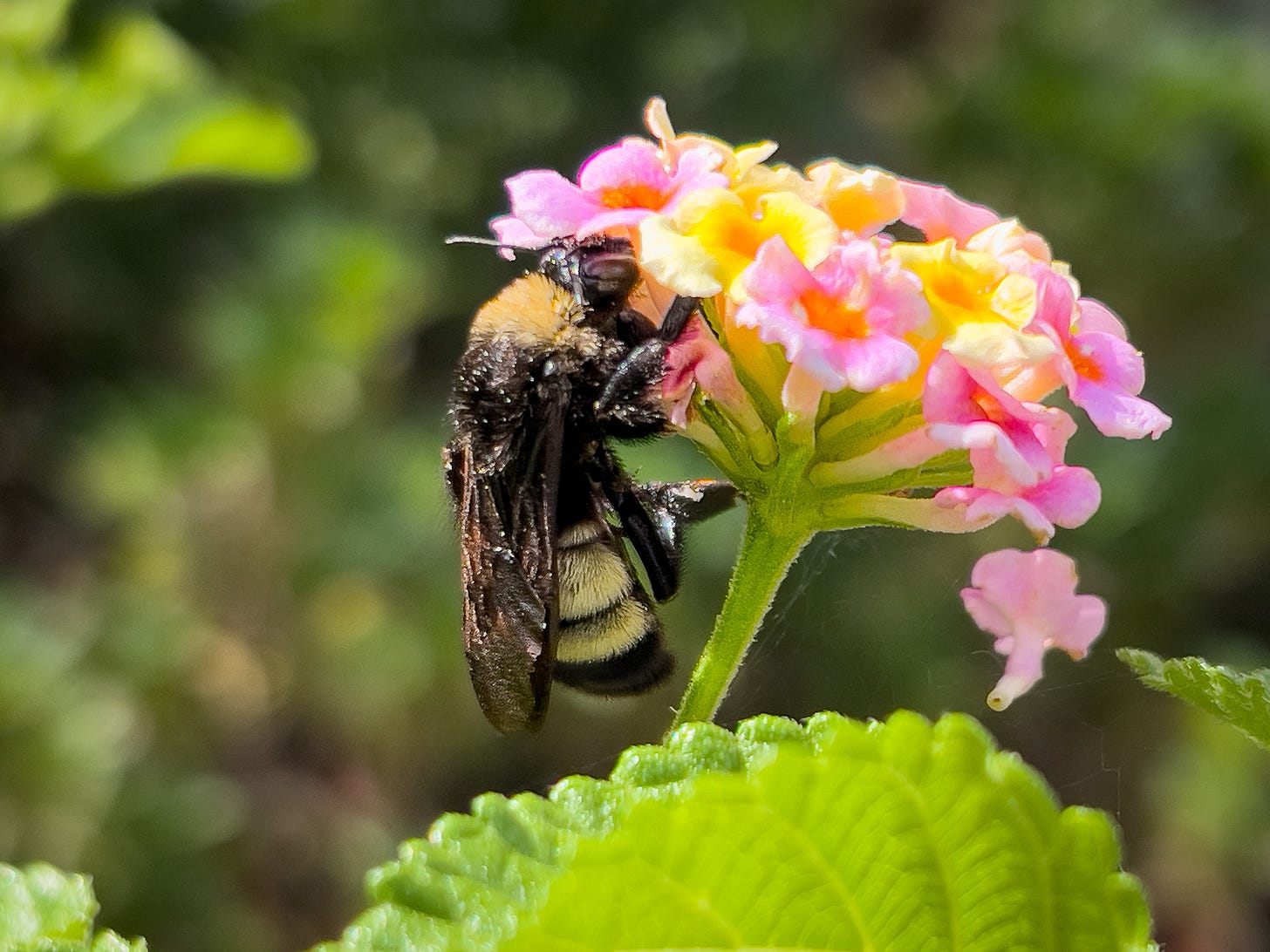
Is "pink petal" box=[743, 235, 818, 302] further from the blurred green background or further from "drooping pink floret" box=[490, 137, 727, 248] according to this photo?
the blurred green background

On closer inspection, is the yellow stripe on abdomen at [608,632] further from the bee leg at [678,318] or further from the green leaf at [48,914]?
the green leaf at [48,914]

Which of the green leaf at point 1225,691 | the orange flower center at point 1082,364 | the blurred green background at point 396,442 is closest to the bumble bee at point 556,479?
the orange flower center at point 1082,364

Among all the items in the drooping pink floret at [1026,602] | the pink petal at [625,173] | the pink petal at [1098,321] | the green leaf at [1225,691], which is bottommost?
the green leaf at [1225,691]

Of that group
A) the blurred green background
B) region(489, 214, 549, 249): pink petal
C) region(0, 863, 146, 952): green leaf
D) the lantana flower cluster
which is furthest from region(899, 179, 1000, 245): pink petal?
the blurred green background

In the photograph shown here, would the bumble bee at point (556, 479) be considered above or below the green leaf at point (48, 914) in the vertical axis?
above

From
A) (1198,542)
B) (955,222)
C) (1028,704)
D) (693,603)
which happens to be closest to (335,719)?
(693,603)

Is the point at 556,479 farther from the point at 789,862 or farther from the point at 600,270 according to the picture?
the point at 789,862

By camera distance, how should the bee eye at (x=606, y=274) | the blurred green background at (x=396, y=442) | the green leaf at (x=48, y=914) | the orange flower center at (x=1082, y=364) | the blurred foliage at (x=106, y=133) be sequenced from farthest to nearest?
the blurred green background at (x=396, y=442) < the blurred foliage at (x=106, y=133) < the bee eye at (x=606, y=274) < the orange flower center at (x=1082, y=364) < the green leaf at (x=48, y=914)
